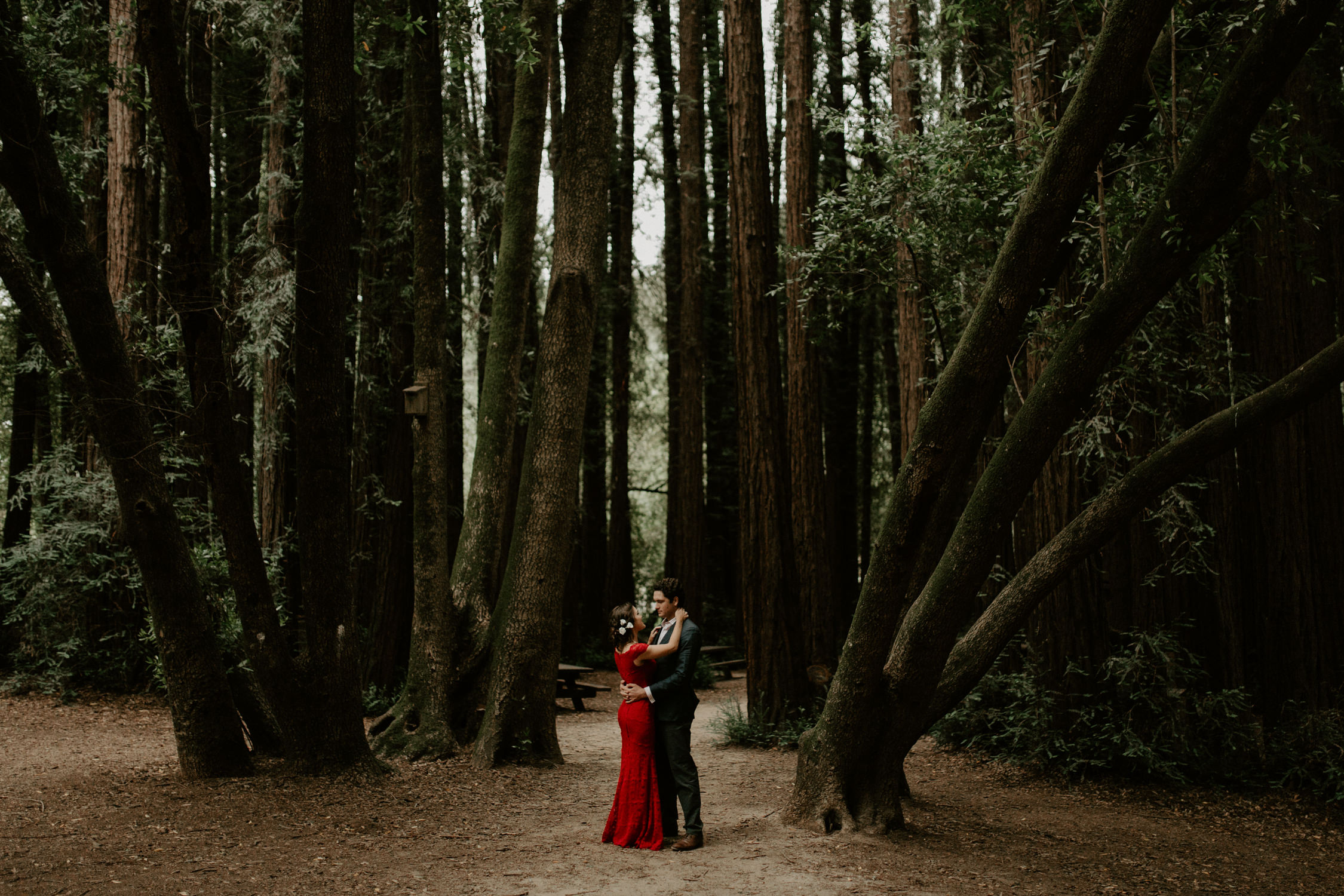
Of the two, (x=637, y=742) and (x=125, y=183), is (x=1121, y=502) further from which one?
(x=125, y=183)

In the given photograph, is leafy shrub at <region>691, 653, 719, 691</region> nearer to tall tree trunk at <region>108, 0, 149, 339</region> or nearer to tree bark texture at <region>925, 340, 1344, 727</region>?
tree bark texture at <region>925, 340, 1344, 727</region>

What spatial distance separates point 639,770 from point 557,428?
405 cm

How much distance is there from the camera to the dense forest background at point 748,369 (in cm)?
615

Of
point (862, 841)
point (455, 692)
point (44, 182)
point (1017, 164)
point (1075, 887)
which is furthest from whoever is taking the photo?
point (455, 692)

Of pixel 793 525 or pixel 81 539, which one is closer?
pixel 793 525

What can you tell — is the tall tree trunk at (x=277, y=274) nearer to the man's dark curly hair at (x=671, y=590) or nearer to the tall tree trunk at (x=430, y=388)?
the tall tree trunk at (x=430, y=388)

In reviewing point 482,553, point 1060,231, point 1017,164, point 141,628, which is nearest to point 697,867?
point 1060,231

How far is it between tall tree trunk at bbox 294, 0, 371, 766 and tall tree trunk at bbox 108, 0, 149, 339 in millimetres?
6778

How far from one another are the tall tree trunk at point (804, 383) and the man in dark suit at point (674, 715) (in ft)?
14.0

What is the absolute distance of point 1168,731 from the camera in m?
8.23

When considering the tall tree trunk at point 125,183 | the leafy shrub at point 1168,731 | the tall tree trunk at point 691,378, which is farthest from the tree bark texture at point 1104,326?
the tall tree trunk at point 125,183

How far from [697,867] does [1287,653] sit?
5873 mm

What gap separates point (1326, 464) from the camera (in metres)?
8.39

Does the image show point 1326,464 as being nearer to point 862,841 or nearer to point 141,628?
point 862,841
